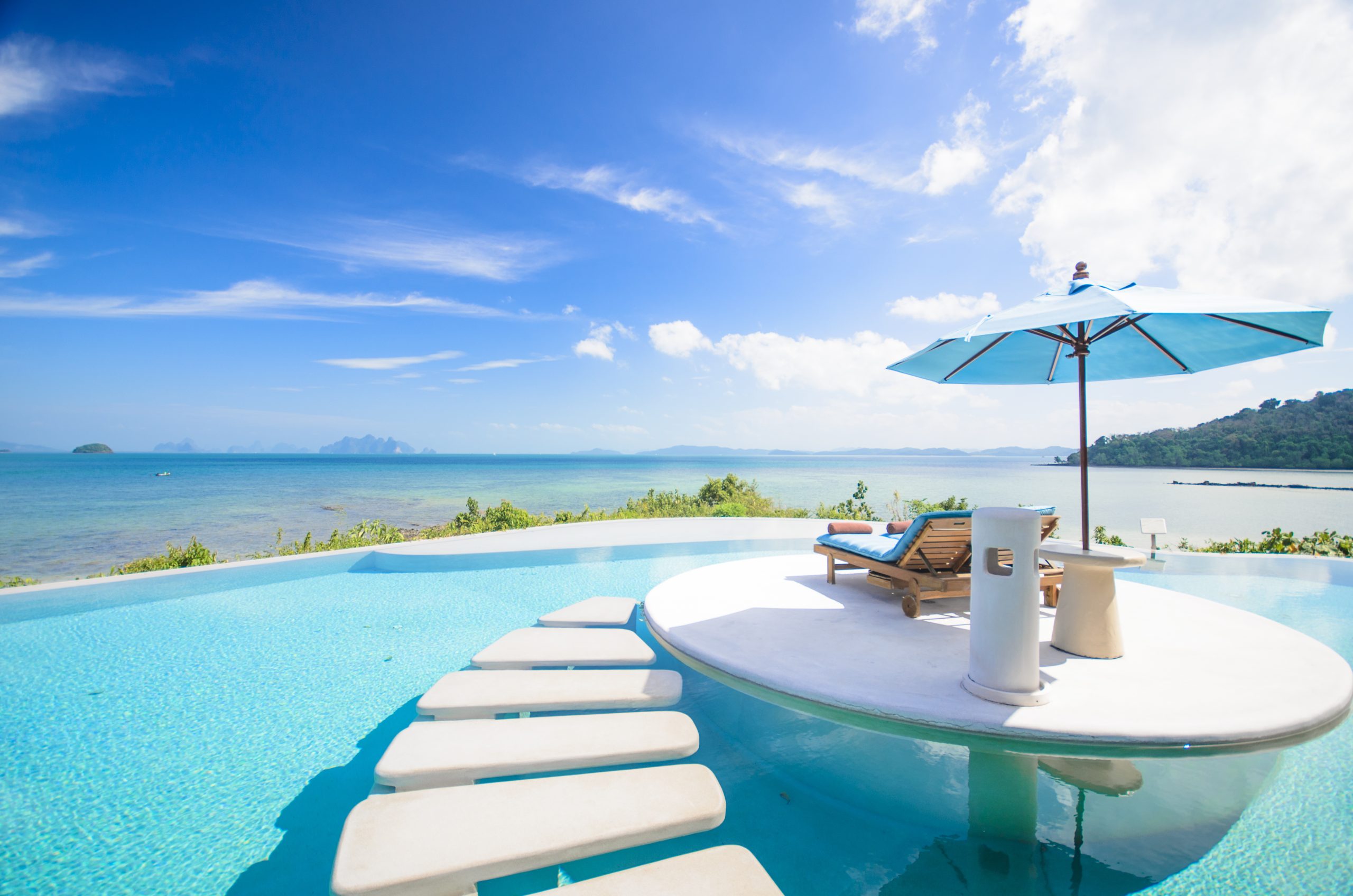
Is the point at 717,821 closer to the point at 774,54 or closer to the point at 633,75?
the point at 774,54

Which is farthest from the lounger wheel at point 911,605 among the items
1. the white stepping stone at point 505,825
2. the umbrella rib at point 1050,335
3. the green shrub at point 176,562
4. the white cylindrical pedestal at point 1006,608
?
the green shrub at point 176,562

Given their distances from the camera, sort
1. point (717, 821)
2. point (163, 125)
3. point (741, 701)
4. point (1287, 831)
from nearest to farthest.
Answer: point (717, 821), point (1287, 831), point (741, 701), point (163, 125)

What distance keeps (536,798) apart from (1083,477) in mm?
3060

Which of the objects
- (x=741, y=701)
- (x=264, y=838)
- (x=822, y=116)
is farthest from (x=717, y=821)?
(x=822, y=116)

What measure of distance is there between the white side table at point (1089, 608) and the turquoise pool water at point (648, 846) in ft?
1.75

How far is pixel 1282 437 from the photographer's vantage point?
14844 millimetres

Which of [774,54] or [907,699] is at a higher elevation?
[774,54]

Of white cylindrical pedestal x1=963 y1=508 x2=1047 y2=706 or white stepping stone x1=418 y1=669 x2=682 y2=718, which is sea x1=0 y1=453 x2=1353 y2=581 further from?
white stepping stone x1=418 y1=669 x2=682 y2=718

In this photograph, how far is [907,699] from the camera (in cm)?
199

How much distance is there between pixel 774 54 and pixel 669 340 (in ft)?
35.8

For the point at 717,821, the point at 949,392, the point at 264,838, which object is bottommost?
the point at 264,838

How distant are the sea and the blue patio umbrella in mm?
6221

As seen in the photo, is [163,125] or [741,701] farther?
[163,125]

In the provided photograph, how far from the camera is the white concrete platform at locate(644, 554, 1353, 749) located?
1.79 m
